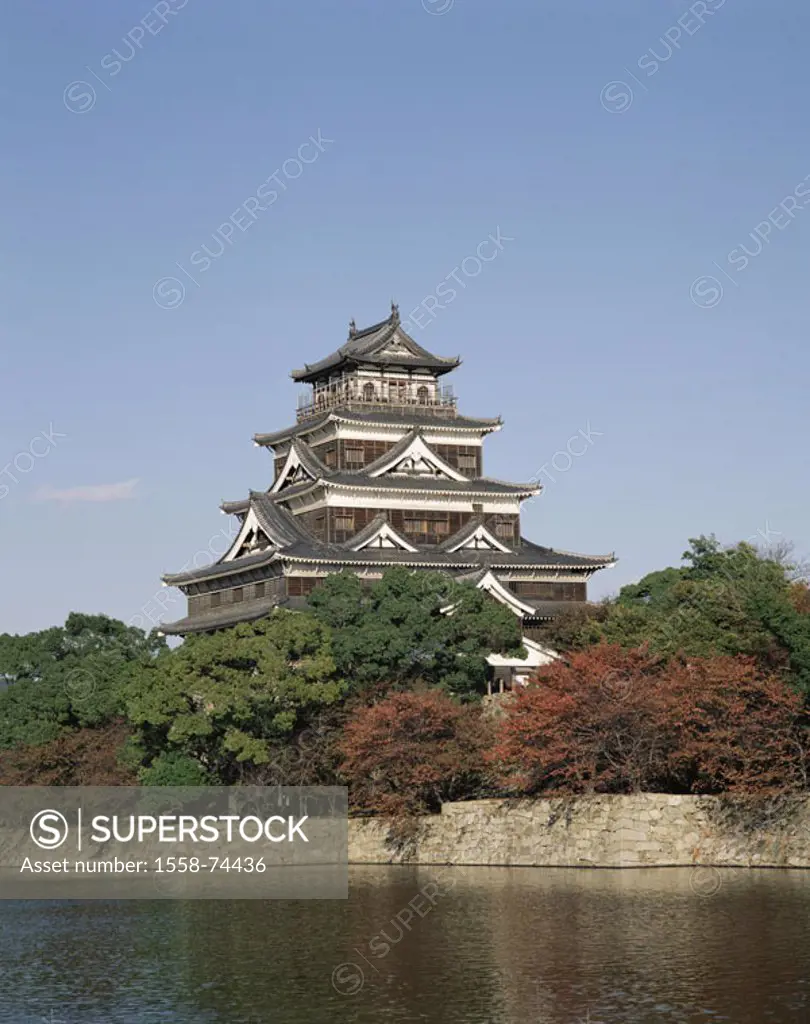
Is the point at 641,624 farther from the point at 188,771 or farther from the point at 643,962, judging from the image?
the point at 643,962

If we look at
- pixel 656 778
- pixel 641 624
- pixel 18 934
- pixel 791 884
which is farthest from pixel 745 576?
pixel 18 934

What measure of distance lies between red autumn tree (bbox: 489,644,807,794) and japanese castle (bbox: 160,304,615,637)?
1657 centimetres

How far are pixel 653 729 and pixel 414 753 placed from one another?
713 centimetres

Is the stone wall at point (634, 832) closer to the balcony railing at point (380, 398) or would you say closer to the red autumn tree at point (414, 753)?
the red autumn tree at point (414, 753)

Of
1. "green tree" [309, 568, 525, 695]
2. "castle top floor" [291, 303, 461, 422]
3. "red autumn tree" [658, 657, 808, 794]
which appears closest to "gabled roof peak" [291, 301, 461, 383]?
"castle top floor" [291, 303, 461, 422]

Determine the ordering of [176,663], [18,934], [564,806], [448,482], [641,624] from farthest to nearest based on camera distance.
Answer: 1. [448,482]
2. [641,624]
3. [176,663]
4. [564,806]
5. [18,934]

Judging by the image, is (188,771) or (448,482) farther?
(448,482)

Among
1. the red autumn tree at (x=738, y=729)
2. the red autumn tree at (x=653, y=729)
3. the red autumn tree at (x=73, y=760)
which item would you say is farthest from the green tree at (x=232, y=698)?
the red autumn tree at (x=738, y=729)

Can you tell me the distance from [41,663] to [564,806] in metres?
19.7

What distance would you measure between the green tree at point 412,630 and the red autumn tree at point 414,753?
3.05 metres

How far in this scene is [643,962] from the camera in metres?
23.3

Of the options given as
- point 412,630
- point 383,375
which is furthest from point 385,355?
point 412,630

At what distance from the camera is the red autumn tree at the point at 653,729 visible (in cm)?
3578

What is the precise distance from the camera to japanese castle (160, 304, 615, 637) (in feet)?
191
